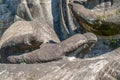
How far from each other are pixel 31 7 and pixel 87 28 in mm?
1203

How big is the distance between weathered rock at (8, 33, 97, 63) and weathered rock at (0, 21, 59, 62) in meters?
0.12

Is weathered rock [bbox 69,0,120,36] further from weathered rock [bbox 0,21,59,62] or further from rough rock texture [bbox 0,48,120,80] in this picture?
rough rock texture [bbox 0,48,120,80]

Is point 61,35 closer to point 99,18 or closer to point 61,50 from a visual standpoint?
point 99,18

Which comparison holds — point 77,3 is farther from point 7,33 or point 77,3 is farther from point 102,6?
point 7,33

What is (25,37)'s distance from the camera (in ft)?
22.3

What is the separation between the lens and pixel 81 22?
24.0 feet

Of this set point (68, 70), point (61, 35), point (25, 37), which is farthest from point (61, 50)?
point (61, 35)

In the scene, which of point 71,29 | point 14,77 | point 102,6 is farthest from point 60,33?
point 14,77

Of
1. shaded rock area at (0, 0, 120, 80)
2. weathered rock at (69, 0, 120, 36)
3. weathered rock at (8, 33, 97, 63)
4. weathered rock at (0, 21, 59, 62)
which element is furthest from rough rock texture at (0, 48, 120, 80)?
weathered rock at (69, 0, 120, 36)

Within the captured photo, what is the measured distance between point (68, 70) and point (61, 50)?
26.0 inches

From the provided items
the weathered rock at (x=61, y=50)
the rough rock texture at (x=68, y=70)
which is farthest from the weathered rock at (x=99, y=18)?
the rough rock texture at (x=68, y=70)

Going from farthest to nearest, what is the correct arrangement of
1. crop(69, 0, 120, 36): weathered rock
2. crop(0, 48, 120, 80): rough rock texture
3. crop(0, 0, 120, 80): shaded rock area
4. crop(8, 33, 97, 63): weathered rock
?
1. crop(69, 0, 120, 36): weathered rock
2. crop(8, 33, 97, 63): weathered rock
3. crop(0, 0, 120, 80): shaded rock area
4. crop(0, 48, 120, 80): rough rock texture

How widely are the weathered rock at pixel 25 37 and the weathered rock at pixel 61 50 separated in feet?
0.41

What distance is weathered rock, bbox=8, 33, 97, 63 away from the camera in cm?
674
